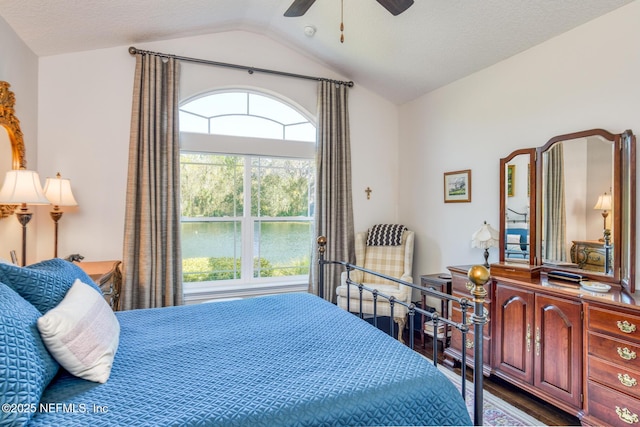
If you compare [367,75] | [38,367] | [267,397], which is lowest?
[267,397]

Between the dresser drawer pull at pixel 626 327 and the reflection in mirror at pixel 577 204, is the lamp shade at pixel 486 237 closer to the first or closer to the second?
the reflection in mirror at pixel 577 204

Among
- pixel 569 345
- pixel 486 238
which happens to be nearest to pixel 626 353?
pixel 569 345

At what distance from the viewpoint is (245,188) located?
12.7 feet

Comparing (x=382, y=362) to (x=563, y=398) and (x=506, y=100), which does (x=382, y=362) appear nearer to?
(x=563, y=398)

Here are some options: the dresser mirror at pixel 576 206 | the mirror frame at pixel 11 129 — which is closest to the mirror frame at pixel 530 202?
the dresser mirror at pixel 576 206

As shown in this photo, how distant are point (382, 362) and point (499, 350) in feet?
5.76

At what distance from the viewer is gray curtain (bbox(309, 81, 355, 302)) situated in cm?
394

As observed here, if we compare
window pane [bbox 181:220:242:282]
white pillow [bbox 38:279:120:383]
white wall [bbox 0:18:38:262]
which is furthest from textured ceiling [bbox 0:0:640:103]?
white pillow [bbox 38:279:120:383]

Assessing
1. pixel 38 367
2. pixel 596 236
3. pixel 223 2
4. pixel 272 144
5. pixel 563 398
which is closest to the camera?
pixel 38 367

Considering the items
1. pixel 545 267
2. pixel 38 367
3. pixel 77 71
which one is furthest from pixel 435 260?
pixel 77 71

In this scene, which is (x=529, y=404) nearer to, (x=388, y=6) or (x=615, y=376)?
(x=615, y=376)

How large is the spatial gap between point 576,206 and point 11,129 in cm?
406

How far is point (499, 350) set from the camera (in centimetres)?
261

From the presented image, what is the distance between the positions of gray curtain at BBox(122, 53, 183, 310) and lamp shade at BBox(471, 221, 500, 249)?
277 cm
